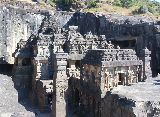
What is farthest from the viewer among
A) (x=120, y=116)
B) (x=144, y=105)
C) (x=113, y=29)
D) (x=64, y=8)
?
(x=64, y=8)

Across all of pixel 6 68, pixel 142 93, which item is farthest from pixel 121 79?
pixel 6 68

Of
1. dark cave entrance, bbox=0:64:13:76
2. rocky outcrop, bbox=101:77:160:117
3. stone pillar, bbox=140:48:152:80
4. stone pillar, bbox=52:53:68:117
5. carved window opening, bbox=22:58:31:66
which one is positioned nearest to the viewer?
rocky outcrop, bbox=101:77:160:117

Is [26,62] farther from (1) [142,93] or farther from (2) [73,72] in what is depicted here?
(1) [142,93]

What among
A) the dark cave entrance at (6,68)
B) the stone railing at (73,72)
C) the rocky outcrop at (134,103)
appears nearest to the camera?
the rocky outcrop at (134,103)

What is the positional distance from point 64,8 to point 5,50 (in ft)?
61.8

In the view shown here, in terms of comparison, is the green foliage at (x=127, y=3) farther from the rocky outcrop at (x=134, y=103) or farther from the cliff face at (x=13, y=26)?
the rocky outcrop at (x=134, y=103)

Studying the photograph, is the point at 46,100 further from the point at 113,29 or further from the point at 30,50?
the point at 113,29

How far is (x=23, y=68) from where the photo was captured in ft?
64.4

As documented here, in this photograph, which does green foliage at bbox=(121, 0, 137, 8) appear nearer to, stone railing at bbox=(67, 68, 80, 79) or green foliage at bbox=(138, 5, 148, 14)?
green foliage at bbox=(138, 5, 148, 14)

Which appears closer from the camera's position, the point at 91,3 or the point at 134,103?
the point at 134,103

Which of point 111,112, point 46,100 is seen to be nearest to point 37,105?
point 46,100

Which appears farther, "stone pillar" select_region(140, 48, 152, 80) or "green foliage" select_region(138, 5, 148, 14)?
"green foliage" select_region(138, 5, 148, 14)

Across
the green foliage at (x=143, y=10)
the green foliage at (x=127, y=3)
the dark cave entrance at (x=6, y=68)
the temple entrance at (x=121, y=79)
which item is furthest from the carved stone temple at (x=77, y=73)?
the green foliage at (x=127, y=3)

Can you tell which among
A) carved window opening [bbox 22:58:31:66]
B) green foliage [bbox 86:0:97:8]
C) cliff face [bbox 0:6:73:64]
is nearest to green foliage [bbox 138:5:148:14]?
green foliage [bbox 86:0:97:8]
